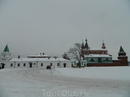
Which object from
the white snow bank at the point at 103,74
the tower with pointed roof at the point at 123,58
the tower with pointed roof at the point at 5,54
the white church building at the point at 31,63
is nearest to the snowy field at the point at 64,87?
the white snow bank at the point at 103,74

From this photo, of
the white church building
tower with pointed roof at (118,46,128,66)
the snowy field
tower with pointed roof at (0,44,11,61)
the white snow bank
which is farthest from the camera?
tower with pointed roof at (118,46,128,66)

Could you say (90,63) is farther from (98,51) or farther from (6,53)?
(6,53)

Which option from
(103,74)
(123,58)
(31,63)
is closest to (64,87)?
(103,74)

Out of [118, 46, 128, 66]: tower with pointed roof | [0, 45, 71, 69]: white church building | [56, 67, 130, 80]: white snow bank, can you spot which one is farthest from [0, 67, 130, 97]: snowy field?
[118, 46, 128, 66]: tower with pointed roof

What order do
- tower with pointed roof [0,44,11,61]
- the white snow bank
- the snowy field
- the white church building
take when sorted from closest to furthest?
the snowy field, the white snow bank, the white church building, tower with pointed roof [0,44,11,61]

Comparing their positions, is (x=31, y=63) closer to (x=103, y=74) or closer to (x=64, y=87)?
(x=103, y=74)

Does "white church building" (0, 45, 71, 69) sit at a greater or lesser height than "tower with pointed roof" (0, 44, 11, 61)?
lesser

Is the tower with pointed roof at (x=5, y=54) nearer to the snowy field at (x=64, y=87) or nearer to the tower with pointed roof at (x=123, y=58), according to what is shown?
the snowy field at (x=64, y=87)

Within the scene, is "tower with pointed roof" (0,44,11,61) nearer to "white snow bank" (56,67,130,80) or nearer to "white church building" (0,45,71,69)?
"white church building" (0,45,71,69)

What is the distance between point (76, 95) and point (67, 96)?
21.0 inches

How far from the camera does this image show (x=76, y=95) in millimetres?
5402

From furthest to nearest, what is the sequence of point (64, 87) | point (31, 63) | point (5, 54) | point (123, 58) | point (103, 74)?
point (123, 58), point (5, 54), point (31, 63), point (103, 74), point (64, 87)

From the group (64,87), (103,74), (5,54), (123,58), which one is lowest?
(103,74)

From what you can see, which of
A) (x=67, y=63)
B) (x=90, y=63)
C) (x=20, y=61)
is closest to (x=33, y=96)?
(x=67, y=63)
